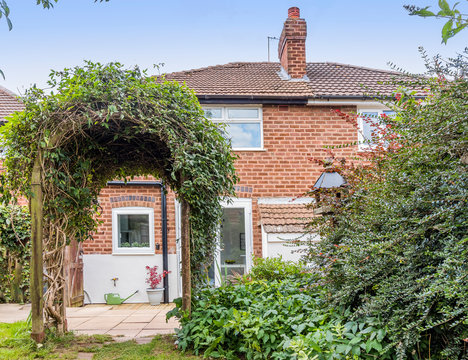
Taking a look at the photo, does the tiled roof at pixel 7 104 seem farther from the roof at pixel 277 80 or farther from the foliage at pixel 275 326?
the foliage at pixel 275 326

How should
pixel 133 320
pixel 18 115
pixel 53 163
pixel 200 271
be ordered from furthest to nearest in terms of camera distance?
1. pixel 133 320
2. pixel 200 271
3. pixel 53 163
4. pixel 18 115

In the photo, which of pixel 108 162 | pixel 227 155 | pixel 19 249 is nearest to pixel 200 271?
pixel 227 155

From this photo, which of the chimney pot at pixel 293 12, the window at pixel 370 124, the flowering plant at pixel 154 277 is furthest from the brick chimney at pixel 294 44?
the flowering plant at pixel 154 277

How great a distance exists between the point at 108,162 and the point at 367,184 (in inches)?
137

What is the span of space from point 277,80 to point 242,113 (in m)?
1.63

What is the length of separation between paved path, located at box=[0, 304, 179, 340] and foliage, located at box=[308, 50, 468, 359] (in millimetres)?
3194

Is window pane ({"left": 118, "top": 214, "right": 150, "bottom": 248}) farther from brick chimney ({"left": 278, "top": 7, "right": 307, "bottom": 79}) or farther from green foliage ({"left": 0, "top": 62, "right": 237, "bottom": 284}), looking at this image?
brick chimney ({"left": 278, "top": 7, "right": 307, "bottom": 79})

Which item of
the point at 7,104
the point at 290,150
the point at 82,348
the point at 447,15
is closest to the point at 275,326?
the point at 82,348

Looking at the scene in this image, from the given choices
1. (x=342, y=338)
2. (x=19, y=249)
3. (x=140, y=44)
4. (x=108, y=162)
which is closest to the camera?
(x=342, y=338)

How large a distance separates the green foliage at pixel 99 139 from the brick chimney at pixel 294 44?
6.25m

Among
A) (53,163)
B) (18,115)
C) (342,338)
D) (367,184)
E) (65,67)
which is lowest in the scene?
(342,338)

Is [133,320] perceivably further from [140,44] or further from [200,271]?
[140,44]

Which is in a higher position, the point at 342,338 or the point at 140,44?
the point at 140,44

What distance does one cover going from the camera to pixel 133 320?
22.1 ft
